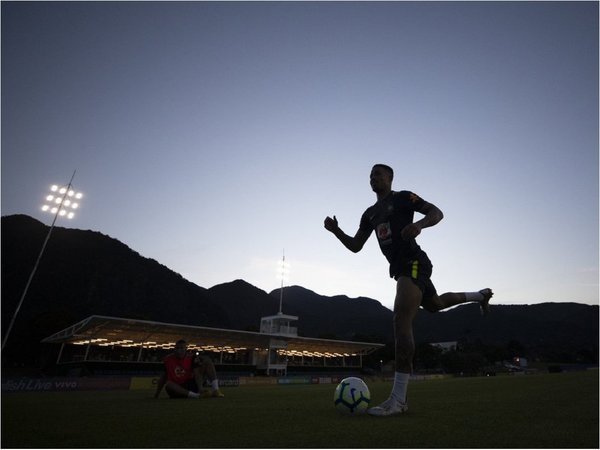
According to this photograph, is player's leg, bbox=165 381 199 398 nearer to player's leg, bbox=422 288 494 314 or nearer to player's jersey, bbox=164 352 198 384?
player's jersey, bbox=164 352 198 384

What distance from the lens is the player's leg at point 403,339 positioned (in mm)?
3813

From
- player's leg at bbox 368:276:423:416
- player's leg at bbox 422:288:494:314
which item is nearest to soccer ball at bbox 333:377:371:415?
player's leg at bbox 368:276:423:416

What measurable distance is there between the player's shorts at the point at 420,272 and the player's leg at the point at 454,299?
Answer: 142 millimetres

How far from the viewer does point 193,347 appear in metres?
49.9

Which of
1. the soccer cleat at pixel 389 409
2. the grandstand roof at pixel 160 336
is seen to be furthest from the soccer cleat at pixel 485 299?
the grandstand roof at pixel 160 336

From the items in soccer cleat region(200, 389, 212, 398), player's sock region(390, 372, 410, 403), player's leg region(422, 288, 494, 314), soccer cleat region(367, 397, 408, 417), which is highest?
player's leg region(422, 288, 494, 314)

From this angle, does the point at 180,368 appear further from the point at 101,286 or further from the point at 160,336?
the point at 101,286

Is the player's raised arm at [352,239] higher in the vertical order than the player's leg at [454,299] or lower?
higher

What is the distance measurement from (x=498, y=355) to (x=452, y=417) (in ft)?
411

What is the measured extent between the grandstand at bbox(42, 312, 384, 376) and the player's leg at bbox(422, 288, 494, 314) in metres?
36.3

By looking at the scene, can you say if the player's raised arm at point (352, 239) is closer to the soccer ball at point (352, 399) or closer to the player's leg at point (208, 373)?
the soccer ball at point (352, 399)

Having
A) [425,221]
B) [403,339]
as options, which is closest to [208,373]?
[403,339]

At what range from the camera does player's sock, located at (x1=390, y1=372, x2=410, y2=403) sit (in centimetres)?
381

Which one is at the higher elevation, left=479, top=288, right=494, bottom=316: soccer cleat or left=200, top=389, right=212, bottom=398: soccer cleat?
left=479, top=288, right=494, bottom=316: soccer cleat
